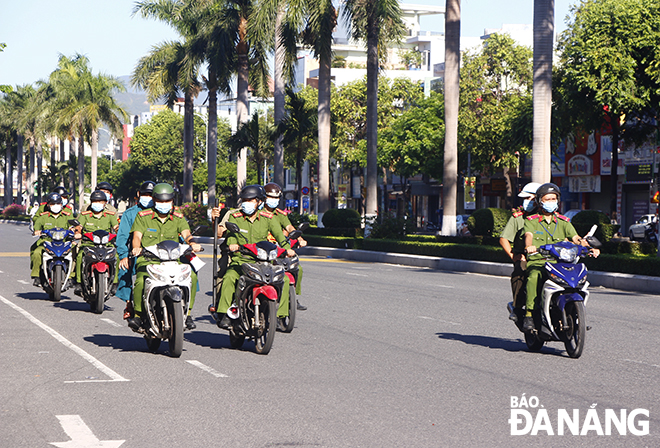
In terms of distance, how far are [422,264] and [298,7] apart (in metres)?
11.6

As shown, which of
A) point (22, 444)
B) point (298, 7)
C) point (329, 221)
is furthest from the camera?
point (329, 221)

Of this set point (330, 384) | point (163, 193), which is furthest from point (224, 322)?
point (330, 384)

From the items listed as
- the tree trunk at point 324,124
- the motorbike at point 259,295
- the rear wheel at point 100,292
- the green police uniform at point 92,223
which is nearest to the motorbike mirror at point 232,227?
the motorbike at point 259,295

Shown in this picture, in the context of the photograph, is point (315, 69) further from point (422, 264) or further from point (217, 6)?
point (422, 264)

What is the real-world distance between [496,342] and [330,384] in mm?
3458

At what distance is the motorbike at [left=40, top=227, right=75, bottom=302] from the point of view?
14.2 m

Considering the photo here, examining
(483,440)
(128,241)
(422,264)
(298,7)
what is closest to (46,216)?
(128,241)

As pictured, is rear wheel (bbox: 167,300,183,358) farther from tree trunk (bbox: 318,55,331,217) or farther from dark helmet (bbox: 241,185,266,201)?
tree trunk (bbox: 318,55,331,217)

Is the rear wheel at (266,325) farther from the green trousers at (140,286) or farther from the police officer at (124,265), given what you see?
the police officer at (124,265)

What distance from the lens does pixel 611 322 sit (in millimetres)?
13008

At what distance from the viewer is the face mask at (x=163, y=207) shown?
945 centimetres

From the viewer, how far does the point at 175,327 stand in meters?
8.75

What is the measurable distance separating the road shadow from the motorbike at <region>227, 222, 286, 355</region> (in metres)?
2.65

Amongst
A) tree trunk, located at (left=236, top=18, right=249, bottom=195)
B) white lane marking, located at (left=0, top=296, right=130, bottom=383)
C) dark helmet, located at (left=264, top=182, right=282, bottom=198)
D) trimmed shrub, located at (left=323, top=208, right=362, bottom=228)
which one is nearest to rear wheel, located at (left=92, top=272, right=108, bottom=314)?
white lane marking, located at (left=0, top=296, right=130, bottom=383)
